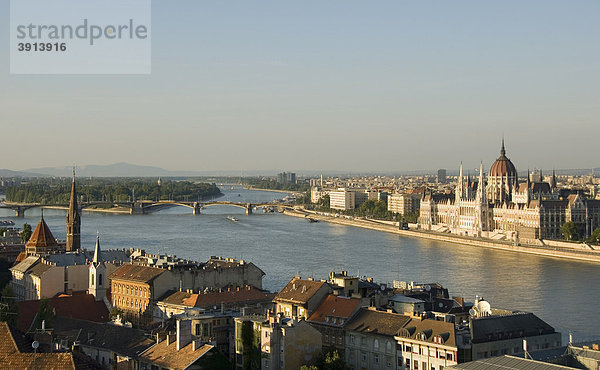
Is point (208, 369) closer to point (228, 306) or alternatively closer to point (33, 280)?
point (228, 306)

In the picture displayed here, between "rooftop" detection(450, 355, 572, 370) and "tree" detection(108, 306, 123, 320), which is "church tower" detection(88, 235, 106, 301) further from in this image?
"rooftop" detection(450, 355, 572, 370)

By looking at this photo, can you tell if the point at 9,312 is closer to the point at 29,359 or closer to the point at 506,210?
the point at 29,359

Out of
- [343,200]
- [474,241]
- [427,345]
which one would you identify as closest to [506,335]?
[427,345]

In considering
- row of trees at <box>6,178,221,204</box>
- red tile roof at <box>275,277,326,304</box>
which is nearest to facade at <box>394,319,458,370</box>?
red tile roof at <box>275,277,326,304</box>

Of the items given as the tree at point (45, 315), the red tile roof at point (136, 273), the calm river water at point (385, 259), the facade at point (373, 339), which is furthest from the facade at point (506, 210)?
the tree at point (45, 315)

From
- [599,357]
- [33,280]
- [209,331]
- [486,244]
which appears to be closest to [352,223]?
[486,244]

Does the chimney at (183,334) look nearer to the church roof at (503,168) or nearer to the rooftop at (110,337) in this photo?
the rooftop at (110,337)

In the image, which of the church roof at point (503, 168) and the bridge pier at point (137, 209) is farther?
the bridge pier at point (137, 209)
